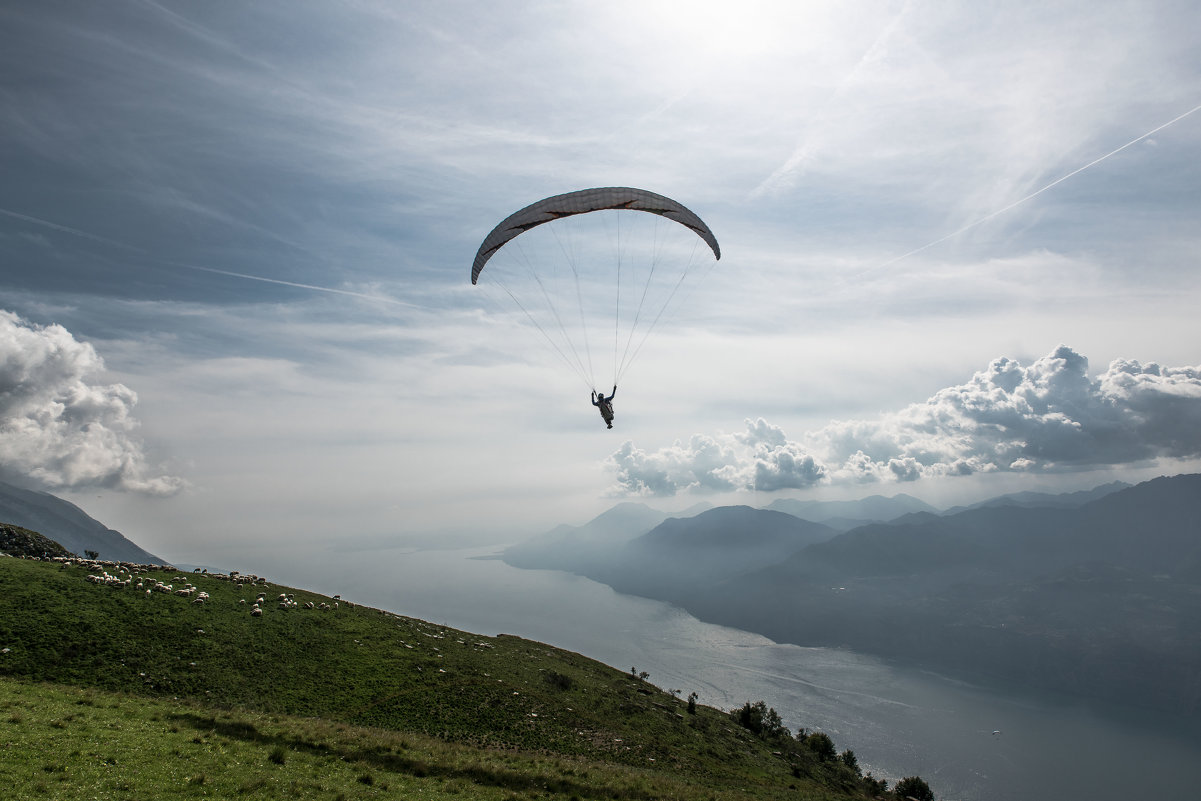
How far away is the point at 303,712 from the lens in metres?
23.5

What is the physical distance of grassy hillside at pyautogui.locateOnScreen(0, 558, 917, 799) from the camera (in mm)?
14906

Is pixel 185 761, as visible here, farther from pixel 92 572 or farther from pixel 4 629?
pixel 92 572

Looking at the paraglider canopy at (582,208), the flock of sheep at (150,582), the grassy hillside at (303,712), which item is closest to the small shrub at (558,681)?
the grassy hillside at (303,712)

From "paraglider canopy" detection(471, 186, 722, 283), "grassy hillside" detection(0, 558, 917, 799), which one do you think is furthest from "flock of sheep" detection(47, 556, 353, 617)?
"paraglider canopy" detection(471, 186, 722, 283)

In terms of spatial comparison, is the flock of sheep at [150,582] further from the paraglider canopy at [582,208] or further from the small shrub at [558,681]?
the paraglider canopy at [582,208]

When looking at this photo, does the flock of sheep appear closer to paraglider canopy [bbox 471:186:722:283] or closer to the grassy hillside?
the grassy hillside

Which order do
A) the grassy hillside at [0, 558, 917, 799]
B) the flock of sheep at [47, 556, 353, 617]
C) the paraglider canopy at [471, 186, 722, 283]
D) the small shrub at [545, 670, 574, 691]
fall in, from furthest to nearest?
the small shrub at [545, 670, 574, 691], the flock of sheep at [47, 556, 353, 617], the paraglider canopy at [471, 186, 722, 283], the grassy hillside at [0, 558, 917, 799]

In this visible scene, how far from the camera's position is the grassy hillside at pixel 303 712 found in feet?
48.9

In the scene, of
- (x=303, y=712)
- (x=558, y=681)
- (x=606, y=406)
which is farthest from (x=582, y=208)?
(x=558, y=681)

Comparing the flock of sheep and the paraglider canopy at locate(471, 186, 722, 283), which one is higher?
the paraglider canopy at locate(471, 186, 722, 283)

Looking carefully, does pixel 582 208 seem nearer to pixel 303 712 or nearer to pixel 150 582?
pixel 303 712

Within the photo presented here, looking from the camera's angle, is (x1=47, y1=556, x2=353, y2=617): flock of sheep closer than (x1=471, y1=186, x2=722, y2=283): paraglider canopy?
No

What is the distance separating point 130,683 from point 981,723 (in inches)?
9989

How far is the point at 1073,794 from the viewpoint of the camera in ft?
454
